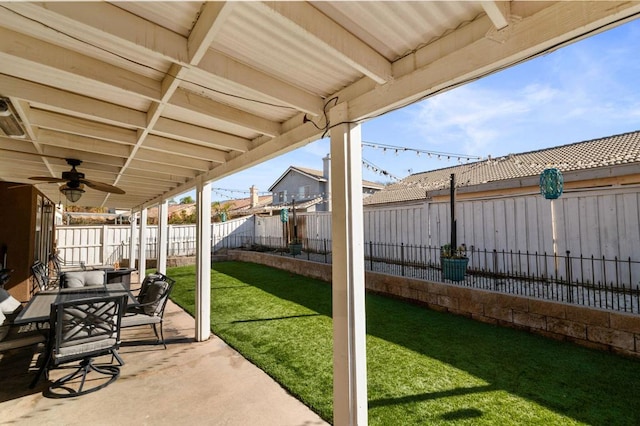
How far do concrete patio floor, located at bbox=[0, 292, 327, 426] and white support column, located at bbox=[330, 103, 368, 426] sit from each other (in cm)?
82

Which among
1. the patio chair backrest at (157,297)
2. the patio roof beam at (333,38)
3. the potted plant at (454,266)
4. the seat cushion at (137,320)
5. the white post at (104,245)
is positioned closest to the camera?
the patio roof beam at (333,38)

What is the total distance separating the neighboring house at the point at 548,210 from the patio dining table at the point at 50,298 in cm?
759

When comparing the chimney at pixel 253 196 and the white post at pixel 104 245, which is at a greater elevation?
the chimney at pixel 253 196

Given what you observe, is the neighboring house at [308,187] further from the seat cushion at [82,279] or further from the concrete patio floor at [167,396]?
the concrete patio floor at [167,396]

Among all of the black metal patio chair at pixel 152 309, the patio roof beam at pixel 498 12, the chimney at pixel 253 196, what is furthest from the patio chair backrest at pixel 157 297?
the chimney at pixel 253 196

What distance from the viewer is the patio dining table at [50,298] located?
3580 millimetres

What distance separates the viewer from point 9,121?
2.51 m

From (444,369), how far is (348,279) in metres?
2.33

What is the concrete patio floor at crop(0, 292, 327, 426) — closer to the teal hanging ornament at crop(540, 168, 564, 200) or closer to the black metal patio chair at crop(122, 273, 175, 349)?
the black metal patio chair at crop(122, 273, 175, 349)

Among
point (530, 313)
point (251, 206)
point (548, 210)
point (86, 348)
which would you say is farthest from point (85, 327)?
point (251, 206)

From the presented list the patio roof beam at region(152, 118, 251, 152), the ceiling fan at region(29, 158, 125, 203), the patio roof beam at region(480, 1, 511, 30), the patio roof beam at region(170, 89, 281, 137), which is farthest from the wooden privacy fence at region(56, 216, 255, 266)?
the patio roof beam at region(480, 1, 511, 30)

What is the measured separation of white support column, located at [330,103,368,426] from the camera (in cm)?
220

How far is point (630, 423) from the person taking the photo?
2.61 m

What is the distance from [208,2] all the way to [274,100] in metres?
0.85
